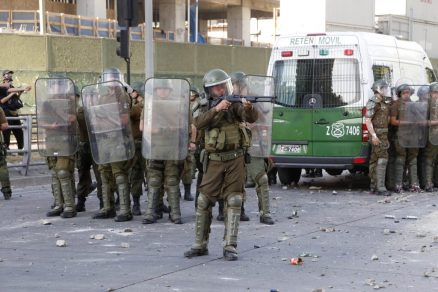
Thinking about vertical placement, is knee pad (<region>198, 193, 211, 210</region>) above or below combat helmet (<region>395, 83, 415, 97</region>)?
below

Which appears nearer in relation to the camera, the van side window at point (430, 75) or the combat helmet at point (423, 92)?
the combat helmet at point (423, 92)

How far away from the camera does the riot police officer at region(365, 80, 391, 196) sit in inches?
510

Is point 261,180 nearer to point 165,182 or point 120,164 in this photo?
point 165,182

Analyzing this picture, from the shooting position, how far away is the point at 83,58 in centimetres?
2362

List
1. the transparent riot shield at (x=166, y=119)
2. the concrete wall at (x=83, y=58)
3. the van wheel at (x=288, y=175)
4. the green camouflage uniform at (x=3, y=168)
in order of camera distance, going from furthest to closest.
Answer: the concrete wall at (x=83, y=58) → the van wheel at (x=288, y=175) → the green camouflage uniform at (x=3, y=168) → the transparent riot shield at (x=166, y=119)

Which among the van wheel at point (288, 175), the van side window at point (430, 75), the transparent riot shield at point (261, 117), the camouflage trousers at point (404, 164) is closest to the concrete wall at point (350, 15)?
the van side window at point (430, 75)

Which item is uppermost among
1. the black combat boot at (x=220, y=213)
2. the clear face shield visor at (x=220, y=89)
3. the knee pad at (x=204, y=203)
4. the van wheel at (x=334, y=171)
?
the clear face shield visor at (x=220, y=89)

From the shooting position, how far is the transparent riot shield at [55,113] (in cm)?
1087

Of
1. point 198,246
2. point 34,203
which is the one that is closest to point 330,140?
point 34,203

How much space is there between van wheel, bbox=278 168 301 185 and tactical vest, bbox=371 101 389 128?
212 cm

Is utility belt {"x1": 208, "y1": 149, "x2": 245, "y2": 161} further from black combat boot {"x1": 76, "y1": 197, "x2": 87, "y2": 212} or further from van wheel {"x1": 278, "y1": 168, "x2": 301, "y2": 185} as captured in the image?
van wheel {"x1": 278, "y1": 168, "x2": 301, "y2": 185}

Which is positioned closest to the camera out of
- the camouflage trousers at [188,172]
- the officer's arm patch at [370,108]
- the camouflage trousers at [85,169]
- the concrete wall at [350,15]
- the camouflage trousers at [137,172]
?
the camouflage trousers at [137,172]

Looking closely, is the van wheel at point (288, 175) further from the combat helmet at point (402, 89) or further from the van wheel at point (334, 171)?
A: the combat helmet at point (402, 89)

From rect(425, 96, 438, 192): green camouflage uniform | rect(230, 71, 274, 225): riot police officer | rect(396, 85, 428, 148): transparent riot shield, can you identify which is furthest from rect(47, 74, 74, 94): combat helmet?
rect(425, 96, 438, 192): green camouflage uniform
